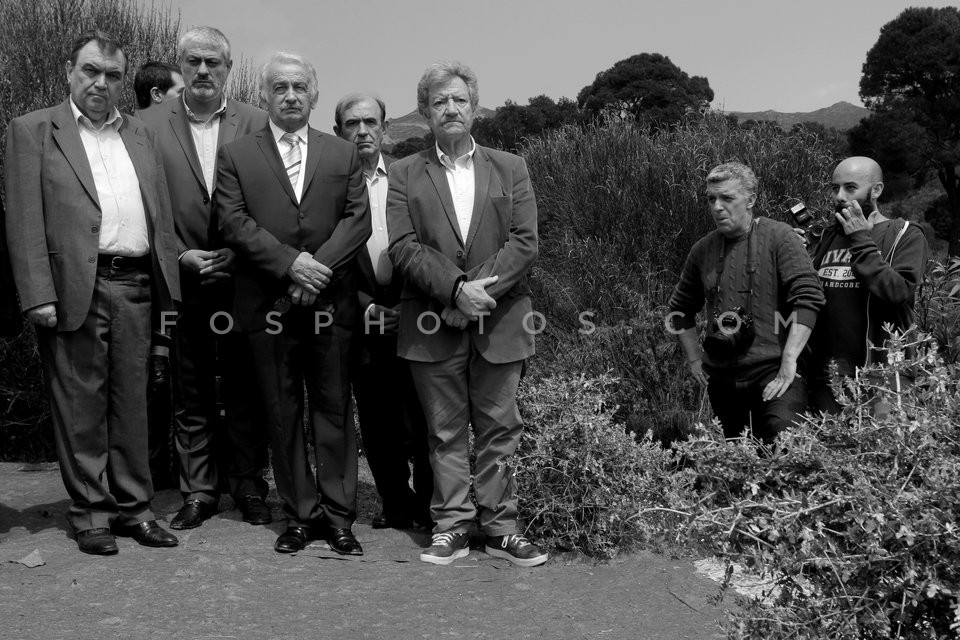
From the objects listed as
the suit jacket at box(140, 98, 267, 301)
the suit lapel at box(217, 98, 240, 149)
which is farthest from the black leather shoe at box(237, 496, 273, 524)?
the suit lapel at box(217, 98, 240, 149)

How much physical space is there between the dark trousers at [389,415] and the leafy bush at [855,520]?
228 cm

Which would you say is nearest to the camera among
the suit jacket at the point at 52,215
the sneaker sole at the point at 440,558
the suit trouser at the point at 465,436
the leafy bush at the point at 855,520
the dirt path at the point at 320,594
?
the leafy bush at the point at 855,520

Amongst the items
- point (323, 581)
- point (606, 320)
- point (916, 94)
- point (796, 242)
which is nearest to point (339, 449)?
point (323, 581)

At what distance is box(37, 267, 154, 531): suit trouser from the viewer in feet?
14.7

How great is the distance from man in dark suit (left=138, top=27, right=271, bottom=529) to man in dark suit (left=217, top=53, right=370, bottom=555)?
0.93 feet

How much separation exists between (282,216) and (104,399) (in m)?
1.16

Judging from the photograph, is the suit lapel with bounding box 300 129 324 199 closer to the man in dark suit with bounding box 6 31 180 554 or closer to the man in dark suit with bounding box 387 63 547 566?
the man in dark suit with bounding box 387 63 547 566

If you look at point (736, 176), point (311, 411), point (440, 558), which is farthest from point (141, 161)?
point (736, 176)

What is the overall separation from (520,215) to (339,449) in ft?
4.58

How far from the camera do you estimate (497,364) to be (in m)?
4.59

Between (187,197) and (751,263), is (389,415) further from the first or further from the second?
(751,263)

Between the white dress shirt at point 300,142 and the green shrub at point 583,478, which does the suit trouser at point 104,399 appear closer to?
the white dress shirt at point 300,142

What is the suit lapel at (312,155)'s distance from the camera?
4.66m

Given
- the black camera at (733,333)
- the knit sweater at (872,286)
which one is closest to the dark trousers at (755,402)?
the black camera at (733,333)
